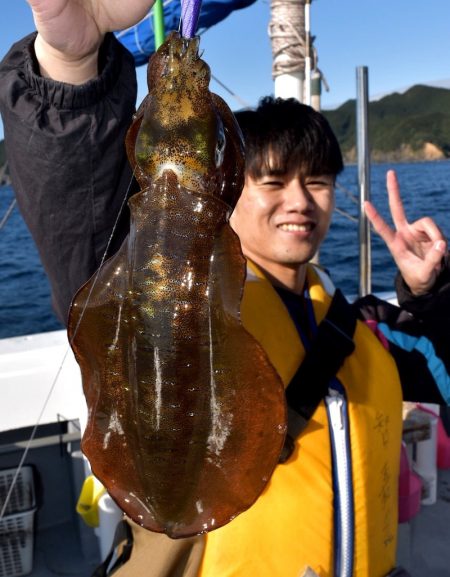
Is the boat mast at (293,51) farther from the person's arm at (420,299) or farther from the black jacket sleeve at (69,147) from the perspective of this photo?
the black jacket sleeve at (69,147)

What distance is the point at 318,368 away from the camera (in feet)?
7.93

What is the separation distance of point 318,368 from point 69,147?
4.31 ft

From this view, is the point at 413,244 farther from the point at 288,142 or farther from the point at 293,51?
the point at 293,51

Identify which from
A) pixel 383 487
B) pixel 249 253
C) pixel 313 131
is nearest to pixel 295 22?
pixel 313 131

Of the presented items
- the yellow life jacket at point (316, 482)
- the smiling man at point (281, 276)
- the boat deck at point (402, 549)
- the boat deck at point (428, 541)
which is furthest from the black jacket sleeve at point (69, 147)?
the boat deck at point (428, 541)

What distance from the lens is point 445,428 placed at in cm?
508

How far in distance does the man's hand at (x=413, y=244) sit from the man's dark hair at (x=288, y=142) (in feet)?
1.29

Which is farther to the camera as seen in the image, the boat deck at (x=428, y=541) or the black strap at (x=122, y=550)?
the boat deck at (x=428, y=541)

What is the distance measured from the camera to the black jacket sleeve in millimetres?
1930

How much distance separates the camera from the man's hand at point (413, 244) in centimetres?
286

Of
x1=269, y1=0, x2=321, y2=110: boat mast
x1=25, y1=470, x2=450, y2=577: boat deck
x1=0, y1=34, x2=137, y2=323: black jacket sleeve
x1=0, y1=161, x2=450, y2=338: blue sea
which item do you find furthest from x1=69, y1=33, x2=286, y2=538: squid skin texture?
x1=0, y1=161, x2=450, y2=338: blue sea

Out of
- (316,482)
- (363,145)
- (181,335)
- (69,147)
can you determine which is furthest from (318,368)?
(363,145)

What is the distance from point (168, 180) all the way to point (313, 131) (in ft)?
4.80

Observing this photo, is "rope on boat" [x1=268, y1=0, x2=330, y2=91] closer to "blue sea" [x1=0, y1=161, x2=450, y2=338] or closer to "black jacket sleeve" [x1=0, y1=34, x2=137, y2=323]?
"black jacket sleeve" [x1=0, y1=34, x2=137, y2=323]
